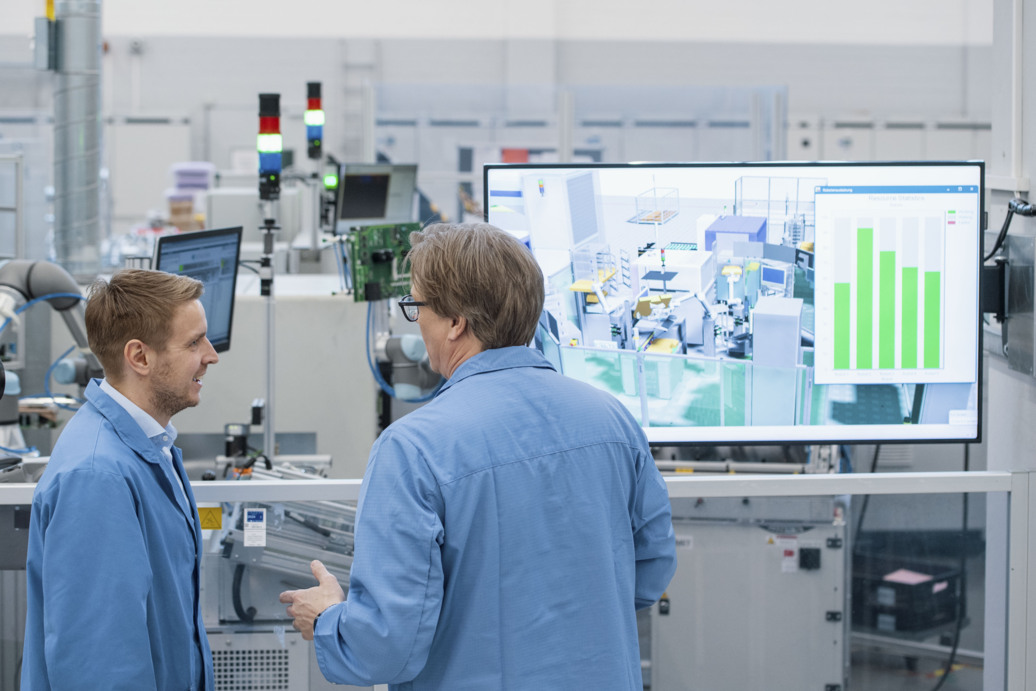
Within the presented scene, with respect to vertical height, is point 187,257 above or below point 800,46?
below

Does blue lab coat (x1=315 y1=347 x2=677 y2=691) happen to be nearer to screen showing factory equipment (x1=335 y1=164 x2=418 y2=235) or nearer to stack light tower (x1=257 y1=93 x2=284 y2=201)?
stack light tower (x1=257 y1=93 x2=284 y2=201)

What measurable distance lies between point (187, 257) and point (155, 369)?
1.09 metres

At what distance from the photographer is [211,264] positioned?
95.8 inches

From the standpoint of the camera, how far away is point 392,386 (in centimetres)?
274

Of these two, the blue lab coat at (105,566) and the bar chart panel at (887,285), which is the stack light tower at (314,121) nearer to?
the bar chart panel at (887,285)

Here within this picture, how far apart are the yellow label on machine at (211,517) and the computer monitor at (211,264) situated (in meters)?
0.69

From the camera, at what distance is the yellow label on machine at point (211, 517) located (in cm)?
180

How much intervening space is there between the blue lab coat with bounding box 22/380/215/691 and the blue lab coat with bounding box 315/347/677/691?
8.8 inches

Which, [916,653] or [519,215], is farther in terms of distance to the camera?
[916,653]

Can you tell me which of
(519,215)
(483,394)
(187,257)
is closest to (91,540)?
(483,394)

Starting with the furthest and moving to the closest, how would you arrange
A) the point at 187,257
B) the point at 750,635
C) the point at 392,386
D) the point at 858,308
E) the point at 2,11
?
the point at 2,11 < the point at 392,386 < the point at 187,257 < the point at 750,635 < the point at 858,308

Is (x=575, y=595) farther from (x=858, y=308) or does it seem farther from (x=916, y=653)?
(x=916, y=653)

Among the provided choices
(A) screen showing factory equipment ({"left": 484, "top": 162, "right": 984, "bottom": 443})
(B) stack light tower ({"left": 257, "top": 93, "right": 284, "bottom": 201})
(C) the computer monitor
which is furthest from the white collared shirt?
(B) stack light tower ({"left": 257, "top": 93, "right": 284, "bottom": 201})

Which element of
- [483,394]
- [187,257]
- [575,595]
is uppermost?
[187,257]
